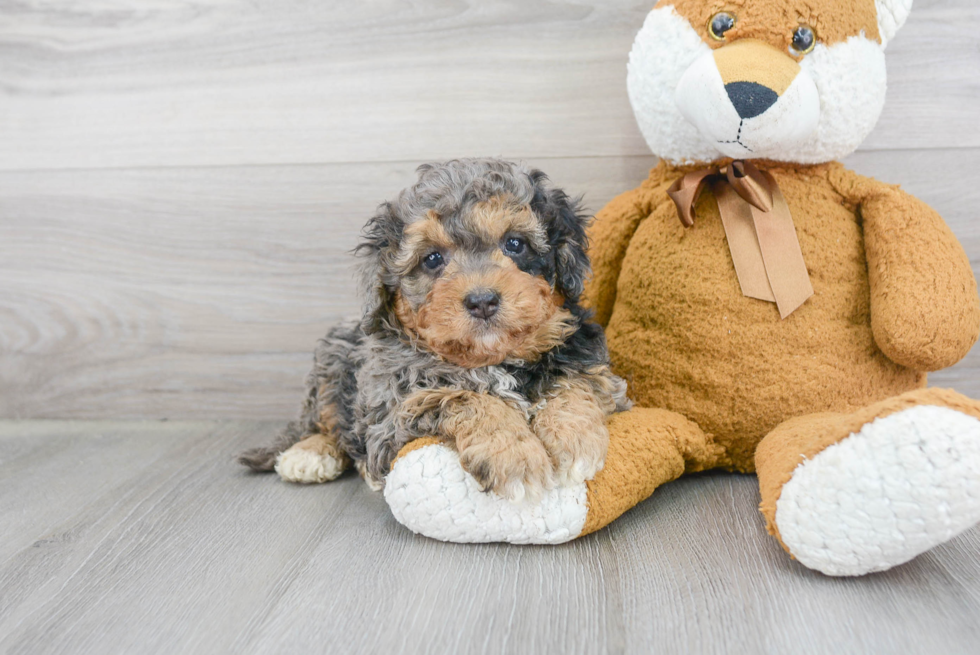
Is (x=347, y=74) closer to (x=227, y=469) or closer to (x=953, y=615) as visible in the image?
(x=227, y=469)

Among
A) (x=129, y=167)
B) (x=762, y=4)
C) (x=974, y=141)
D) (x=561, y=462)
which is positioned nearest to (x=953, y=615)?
(x=561, y=462)

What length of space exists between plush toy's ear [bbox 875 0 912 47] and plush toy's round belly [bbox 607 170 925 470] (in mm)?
352

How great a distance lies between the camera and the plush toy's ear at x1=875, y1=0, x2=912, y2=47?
1.63 metres

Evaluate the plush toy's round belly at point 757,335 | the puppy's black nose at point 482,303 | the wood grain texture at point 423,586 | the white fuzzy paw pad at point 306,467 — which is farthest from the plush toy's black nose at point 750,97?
the white fuzzy paw pad at point 306,467

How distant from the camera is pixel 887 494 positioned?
119 centimetres

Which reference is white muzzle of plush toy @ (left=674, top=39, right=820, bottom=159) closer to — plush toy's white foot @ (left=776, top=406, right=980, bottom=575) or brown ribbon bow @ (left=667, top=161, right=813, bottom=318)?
brown ribbon bow @ (left=667, top=161, right=813, bottom=318)

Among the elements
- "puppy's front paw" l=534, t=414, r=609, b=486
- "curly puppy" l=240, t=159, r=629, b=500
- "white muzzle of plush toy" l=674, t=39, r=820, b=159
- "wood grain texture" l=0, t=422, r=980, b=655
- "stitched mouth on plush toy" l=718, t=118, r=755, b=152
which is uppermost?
"white muzzle of plush toy" l=674, t=39, r=820, b=159

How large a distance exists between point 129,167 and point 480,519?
1762 mm

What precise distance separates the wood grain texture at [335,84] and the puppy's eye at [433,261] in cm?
76

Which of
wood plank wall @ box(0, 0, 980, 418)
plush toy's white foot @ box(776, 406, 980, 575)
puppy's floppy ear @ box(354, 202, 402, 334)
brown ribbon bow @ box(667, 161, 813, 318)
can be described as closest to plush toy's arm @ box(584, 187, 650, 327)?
brown ribbon bow @ box(667, 161, 813, 318)

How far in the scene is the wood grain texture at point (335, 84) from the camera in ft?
7.02

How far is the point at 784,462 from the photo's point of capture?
1.39m

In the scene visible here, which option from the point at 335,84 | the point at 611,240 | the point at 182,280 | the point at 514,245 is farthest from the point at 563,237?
the point at 182,280

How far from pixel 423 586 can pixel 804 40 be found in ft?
4.53
